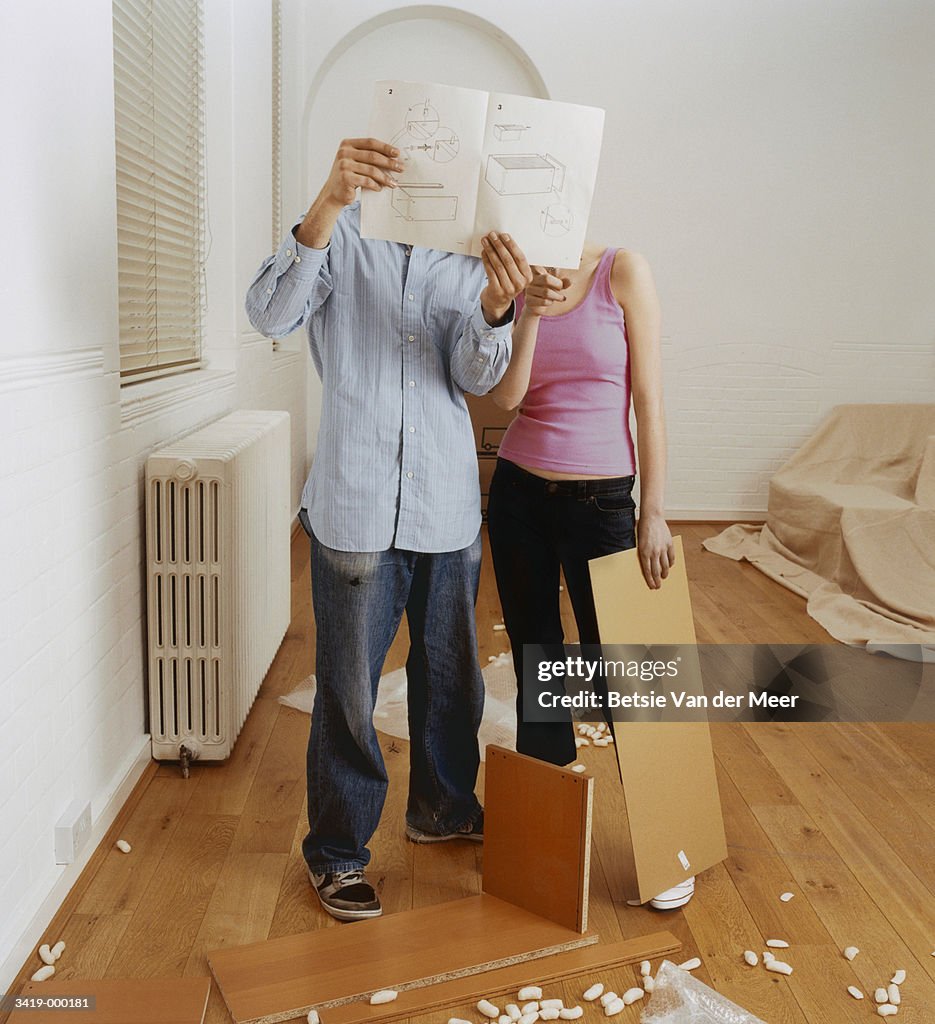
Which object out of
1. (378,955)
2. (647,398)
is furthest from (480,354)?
(378,955)

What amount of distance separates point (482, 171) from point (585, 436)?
0.55 m

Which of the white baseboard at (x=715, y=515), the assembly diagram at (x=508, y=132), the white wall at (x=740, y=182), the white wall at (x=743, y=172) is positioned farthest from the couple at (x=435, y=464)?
the white baseboard at (x=715, y=515)

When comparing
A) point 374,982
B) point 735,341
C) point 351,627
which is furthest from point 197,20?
point 735,341

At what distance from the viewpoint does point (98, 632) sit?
2.09 m

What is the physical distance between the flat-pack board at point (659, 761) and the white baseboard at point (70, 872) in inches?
41.7

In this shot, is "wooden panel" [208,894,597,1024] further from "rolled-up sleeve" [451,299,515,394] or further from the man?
"rolled-up sleeve" [451,299,515,394]

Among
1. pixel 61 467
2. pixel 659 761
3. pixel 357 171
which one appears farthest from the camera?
pixel 659 761

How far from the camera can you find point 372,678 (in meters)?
1.90

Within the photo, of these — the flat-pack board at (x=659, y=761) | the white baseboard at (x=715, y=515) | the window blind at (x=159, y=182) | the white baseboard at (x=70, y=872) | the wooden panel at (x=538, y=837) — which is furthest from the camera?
the white baseboard at (x=715, y=515)

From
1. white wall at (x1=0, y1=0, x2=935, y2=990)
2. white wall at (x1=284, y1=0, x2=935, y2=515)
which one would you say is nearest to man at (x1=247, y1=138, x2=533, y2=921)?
white wall at (x1=0, y1=0, x2=935, y2=990)

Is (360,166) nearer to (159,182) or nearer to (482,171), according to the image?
(482,171)

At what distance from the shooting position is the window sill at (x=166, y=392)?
2.32 m

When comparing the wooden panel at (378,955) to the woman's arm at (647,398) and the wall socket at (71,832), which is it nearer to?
the wall socket at (71,832)

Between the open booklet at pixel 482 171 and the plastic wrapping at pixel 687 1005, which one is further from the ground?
the open booklet at pixel 482 171
